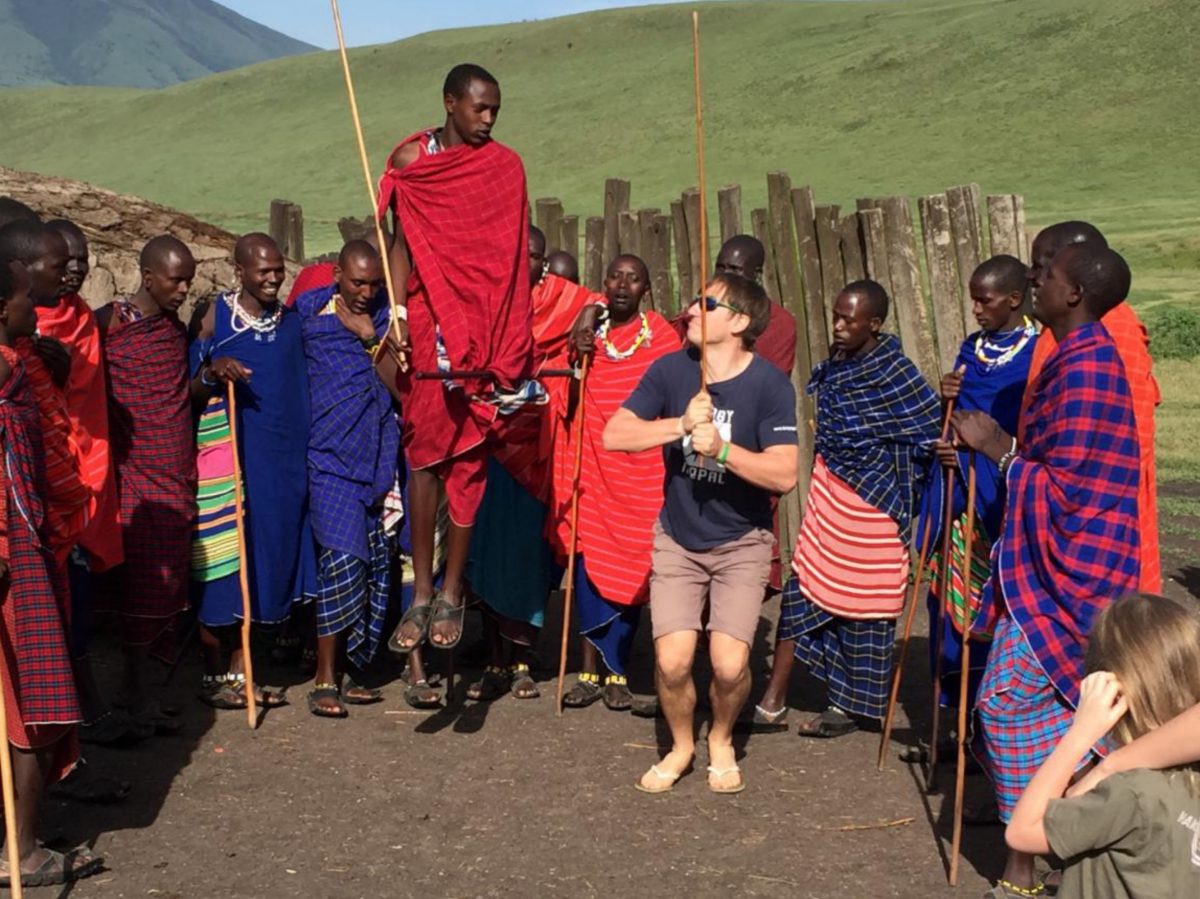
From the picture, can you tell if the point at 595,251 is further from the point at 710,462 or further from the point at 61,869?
the point at 61,869

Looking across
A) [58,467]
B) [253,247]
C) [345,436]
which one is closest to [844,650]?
[345,436]

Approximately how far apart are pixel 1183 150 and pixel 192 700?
43364 mm

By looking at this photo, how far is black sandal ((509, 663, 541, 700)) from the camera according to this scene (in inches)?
337

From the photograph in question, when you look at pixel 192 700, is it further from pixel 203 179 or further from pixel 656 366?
pixel 203 179

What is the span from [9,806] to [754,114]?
54.3 meters

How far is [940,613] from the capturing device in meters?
7.64

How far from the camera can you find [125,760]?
24.5 ft

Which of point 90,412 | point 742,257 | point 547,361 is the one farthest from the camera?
point 742,257

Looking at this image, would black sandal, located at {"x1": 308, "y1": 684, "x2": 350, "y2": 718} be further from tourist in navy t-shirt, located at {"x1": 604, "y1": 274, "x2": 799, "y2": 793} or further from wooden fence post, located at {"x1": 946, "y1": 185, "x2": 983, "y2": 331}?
wooden fence post, located at {"x1": 946, "y1": 185, "x2": 983, "y2": 331}

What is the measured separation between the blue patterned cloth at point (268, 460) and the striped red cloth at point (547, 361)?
104 cm

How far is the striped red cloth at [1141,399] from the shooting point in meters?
6.34

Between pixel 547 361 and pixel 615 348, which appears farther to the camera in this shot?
pixel 547 361

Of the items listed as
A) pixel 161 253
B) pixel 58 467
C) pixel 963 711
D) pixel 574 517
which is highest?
pixel 161 253

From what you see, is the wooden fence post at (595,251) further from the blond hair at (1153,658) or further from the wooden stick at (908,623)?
the blond hair at (1153,658)
